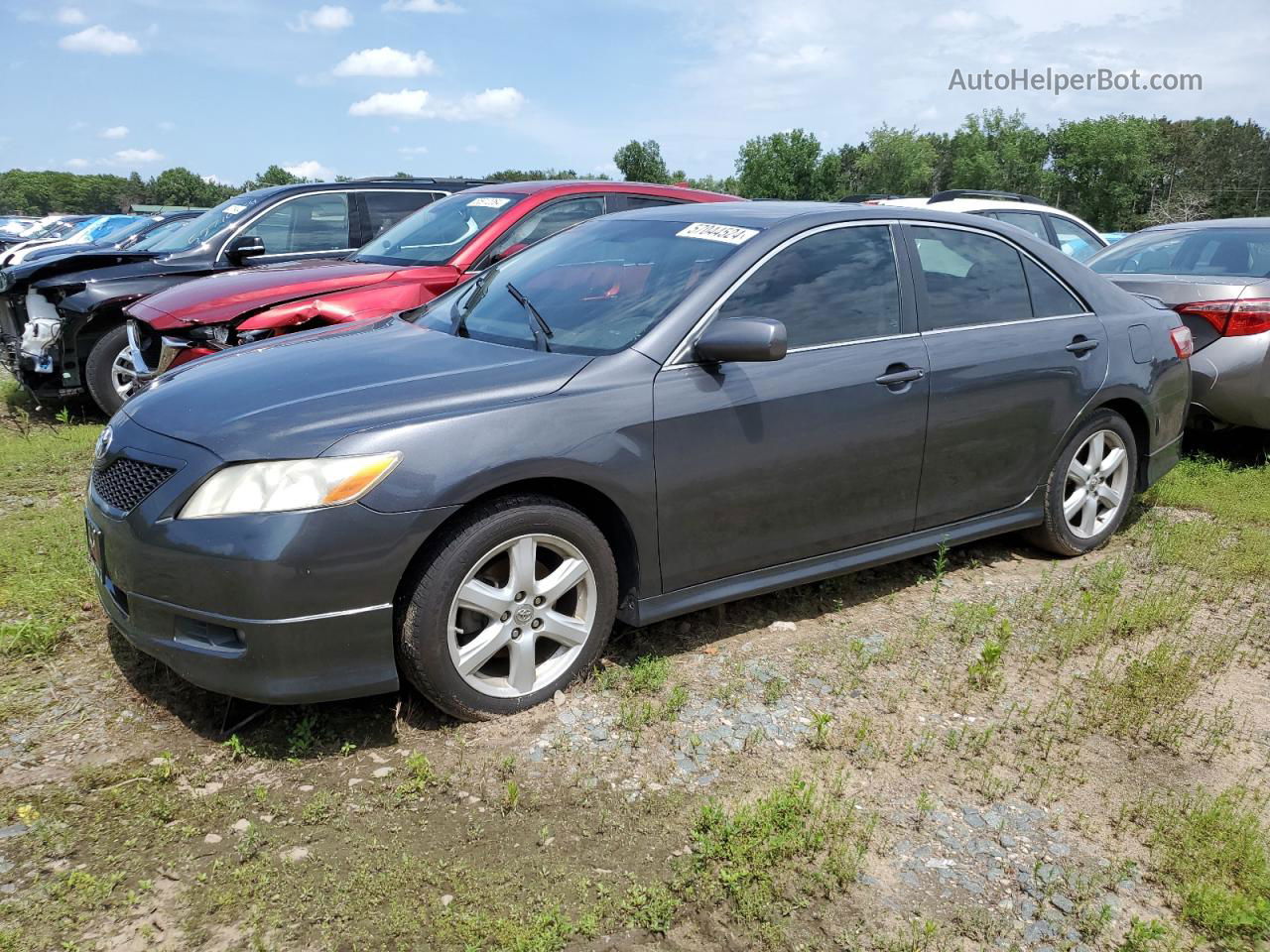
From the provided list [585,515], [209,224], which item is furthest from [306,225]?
[585,515]

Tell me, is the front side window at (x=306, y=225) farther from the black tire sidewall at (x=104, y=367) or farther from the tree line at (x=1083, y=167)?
the tree line at (x=1083, y=167)

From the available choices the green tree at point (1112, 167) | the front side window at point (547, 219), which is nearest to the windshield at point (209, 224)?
the front side window at point (547, 219)

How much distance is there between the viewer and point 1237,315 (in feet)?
20.9

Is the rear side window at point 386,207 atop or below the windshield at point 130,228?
below

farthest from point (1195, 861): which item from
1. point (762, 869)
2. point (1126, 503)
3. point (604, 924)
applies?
point (1126, 503)

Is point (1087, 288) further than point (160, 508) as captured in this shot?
Yes

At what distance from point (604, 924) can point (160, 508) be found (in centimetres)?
178

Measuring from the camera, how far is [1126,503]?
17.8 ft

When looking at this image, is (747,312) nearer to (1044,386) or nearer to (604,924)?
(1044,386)

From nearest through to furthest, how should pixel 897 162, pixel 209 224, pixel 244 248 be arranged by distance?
1. pixel 244 248
2. pixel 209 224
3. pixel 897 162

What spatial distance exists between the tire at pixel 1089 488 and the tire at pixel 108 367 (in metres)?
6.64

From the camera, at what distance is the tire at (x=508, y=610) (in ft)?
10.5

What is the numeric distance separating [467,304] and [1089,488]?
3.23 metres

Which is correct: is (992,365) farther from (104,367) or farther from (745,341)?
(104,367)
